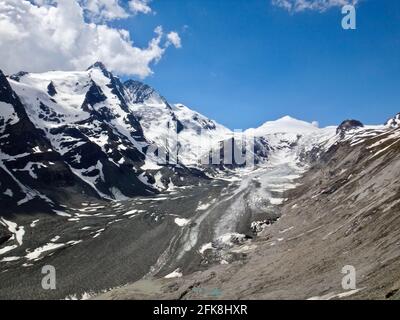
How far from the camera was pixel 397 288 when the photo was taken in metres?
49.2

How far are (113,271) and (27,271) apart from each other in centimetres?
2100
